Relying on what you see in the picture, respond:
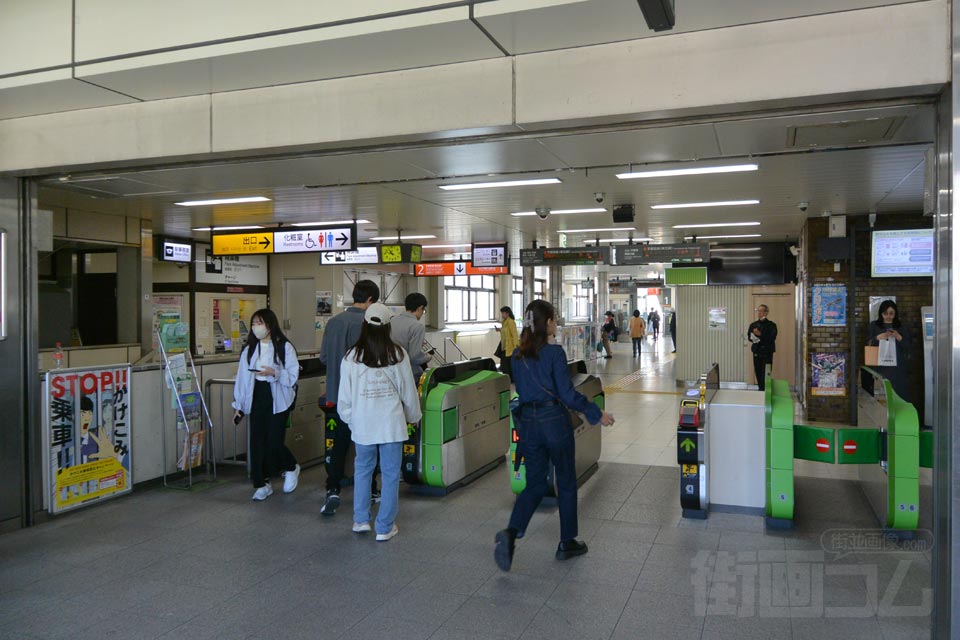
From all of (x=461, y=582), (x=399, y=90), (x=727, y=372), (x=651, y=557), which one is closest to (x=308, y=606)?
(x=461, y=582)

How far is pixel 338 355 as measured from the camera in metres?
5.89

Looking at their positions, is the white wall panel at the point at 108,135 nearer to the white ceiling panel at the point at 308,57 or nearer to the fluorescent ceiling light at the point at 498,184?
the white ceiling panel at the point at 308,57

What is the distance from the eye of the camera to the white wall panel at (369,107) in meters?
4.35

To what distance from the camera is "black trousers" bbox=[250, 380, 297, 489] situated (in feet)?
19.6

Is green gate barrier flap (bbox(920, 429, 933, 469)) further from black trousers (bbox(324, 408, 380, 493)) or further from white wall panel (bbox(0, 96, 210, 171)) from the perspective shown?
white wall panel (bbox(0, 96, 210, 171))

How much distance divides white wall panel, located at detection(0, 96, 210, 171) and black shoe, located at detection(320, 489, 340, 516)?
2802 millimetres

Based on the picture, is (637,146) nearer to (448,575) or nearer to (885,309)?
(448,575)

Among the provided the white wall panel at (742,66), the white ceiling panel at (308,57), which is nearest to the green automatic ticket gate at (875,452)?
the white wall panel at (742,66)

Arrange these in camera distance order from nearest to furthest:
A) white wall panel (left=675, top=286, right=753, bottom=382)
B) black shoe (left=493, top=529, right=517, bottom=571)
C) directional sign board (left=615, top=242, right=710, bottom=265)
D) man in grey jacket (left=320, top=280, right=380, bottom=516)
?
black shoe (left=493, top=529, right=517, bottom=571), man in grey jacket (left=320, top=280, right=380, bottom=516), directional sign board (left=615, top=242, right=710, bottom=265), white wall panel (left=675, top=286, right=753, bottom=382)

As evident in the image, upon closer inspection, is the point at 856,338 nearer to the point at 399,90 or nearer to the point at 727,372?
the point at 727,372

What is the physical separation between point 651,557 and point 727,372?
36.0ft

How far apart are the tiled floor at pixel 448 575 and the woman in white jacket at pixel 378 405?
0.38 metres

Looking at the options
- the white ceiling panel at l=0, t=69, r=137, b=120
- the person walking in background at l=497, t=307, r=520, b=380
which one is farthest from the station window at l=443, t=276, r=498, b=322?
the white ceiling panel at l=0, t=69, r=137, b=120

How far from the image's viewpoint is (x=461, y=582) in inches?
163
